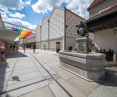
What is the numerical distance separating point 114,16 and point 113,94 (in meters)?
5.54

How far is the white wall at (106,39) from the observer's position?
721 centimetres

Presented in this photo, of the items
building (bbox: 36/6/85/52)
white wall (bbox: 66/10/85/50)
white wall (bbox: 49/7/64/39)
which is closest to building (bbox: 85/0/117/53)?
white wall (bbox: 66/10/85/50)

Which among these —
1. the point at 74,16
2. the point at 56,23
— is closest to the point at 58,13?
the point at 56,23

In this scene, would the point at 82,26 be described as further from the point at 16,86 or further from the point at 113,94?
the point at 16,86

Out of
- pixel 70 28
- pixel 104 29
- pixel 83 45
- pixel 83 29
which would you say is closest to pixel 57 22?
pixel 70 28

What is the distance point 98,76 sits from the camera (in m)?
2.54

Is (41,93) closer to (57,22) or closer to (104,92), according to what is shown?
(104,92)

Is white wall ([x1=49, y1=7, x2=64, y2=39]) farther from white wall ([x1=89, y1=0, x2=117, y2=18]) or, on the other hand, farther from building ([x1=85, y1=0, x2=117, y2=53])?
building ([x1=85, y1=0, x2=117, y2=53])

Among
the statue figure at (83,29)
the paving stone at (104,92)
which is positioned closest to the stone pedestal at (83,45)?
the statue figure at (83,29)

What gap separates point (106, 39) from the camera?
25.8ft

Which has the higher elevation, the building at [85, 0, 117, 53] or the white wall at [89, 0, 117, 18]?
the white wall at [89, 0, 117, 18]

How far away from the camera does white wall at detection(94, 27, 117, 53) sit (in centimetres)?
721

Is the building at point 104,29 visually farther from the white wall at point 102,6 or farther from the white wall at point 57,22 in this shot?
the white wall at point 57,22

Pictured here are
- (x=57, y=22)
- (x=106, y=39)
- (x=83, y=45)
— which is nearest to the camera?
(x=83, y=45)
